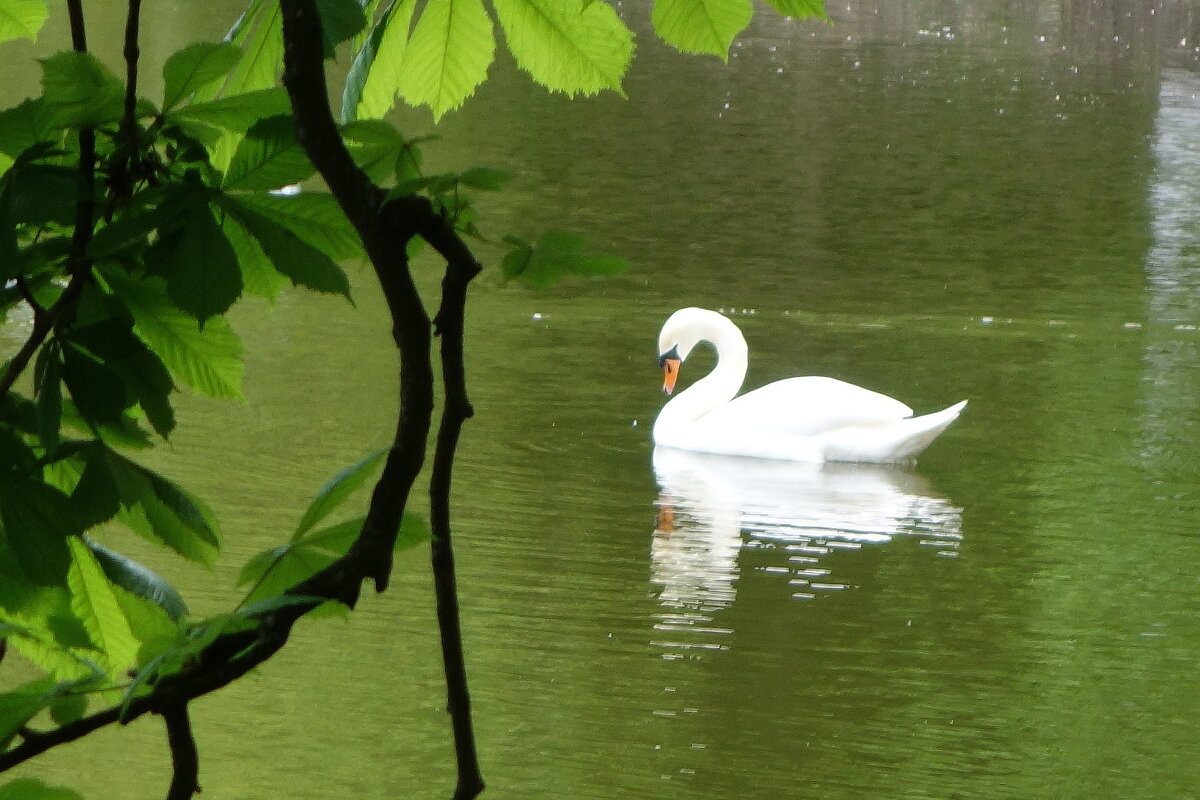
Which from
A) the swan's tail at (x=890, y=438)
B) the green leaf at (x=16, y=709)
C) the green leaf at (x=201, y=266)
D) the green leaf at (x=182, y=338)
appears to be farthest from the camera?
the swan's tail at (x=890, y=438)

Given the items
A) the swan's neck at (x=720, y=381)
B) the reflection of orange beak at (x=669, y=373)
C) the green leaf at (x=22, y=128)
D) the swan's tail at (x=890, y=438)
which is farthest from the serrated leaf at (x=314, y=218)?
the reflection of orange beak at (x=669, y=373)

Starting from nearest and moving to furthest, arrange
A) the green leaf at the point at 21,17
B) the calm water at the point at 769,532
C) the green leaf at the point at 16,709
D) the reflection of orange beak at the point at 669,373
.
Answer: the green leaf at the point at 16,709, the green leaf at the point at 21,17, the calm water at the point at 769,532, the reflection of orange beak at the point at 669,373

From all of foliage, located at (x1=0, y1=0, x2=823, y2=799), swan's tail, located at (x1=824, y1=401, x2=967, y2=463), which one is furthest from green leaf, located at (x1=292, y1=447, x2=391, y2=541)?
swan's tail, located at (x1=824, y1=401, x2=967, y2=463)

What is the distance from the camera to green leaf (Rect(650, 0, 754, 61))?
1.22 meters

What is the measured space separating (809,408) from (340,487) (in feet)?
24.4

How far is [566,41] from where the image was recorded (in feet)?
4.15

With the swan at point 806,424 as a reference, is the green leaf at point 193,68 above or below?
above

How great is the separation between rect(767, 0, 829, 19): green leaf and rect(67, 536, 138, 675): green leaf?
0.58m

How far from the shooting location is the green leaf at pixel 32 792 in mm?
874

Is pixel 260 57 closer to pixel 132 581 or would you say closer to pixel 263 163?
pixel 263 163

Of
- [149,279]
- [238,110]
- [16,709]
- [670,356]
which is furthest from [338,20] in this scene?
[670,356]

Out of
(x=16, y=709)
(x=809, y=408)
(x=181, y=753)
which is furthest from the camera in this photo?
(x=809, y=408)

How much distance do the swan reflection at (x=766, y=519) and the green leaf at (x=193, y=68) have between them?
193 inches

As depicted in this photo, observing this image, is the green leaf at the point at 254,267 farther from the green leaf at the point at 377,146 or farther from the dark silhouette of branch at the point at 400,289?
the dark silhouette of branch at the point at 400,289
